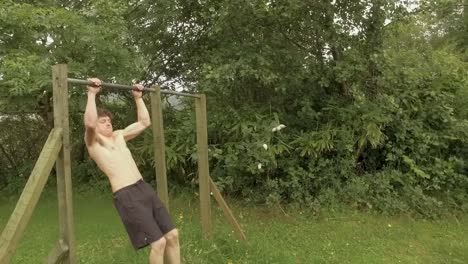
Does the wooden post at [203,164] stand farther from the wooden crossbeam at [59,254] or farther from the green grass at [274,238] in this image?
the wooden crossbeam at [59,254]

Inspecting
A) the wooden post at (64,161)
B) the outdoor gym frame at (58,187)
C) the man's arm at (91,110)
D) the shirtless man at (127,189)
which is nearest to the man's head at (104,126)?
the shirtless man at (127,189)

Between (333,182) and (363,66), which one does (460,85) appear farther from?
(333,182)

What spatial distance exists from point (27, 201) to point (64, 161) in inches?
16.7

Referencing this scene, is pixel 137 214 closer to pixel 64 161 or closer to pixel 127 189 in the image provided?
pixel 127 189

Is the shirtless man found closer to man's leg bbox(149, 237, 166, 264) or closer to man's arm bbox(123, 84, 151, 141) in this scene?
man's leg bbox(149, 237, 166, 264)

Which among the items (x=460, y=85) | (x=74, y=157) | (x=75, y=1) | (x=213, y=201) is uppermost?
(x=75, y=1)

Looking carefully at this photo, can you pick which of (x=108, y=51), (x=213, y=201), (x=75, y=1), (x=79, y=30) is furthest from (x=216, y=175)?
Result: (x=75, y=1)

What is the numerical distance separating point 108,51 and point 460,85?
5987mm

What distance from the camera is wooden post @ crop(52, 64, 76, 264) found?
11.2 ft

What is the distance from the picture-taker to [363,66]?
7.75m

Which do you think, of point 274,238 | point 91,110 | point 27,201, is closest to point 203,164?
point 274,238

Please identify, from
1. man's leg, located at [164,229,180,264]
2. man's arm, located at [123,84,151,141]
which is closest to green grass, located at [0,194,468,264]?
man's leg, located at [164,229,180,264]

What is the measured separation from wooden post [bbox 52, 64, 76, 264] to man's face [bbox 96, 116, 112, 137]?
70 centimetres

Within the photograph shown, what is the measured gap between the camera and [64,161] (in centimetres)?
346
